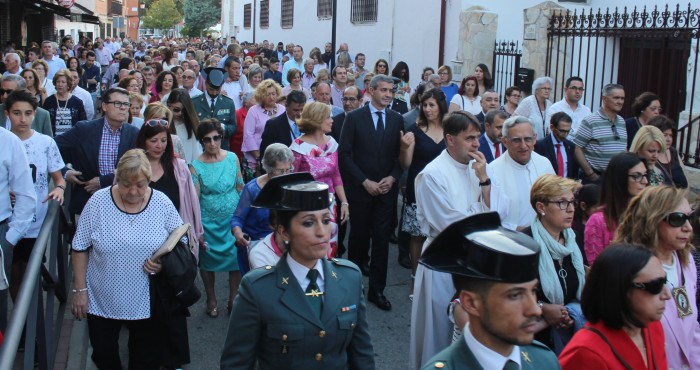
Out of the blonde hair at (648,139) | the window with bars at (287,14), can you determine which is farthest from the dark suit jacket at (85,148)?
the window with bars at (287,14)

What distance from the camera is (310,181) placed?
3793mm

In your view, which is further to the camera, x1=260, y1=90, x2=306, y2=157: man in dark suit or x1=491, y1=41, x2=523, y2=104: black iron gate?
x1=491, y1=41, x2=523, y2=104: black iron gate

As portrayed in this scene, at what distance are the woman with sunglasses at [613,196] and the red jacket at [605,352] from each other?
1.70m

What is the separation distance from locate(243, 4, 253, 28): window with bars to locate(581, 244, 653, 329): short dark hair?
37.6 meters

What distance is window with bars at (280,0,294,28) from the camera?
3222cm

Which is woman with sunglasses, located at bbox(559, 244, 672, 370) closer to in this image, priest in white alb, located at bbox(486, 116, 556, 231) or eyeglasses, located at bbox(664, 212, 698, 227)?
eyeglasses, located at bbox(664, 212, 698, 227)

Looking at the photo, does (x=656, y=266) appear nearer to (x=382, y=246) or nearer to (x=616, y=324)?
(x=616, y=324)

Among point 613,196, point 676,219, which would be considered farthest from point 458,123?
point 676,219

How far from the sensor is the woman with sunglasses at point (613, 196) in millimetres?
5223

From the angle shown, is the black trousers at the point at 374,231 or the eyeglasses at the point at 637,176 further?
the black trousers at the point at 374,231

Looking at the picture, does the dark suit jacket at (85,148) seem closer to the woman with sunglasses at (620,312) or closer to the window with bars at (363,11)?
the woman with sunglasses at (620,312)

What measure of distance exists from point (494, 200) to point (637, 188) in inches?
38.3

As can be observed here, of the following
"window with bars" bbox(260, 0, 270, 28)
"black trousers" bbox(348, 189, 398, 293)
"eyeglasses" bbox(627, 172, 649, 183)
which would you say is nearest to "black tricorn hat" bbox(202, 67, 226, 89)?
"black trousers" bbox(348, 189, 398, 293)

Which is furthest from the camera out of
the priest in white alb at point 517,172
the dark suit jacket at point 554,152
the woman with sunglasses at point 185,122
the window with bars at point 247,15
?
the window with bars at point 247,15
